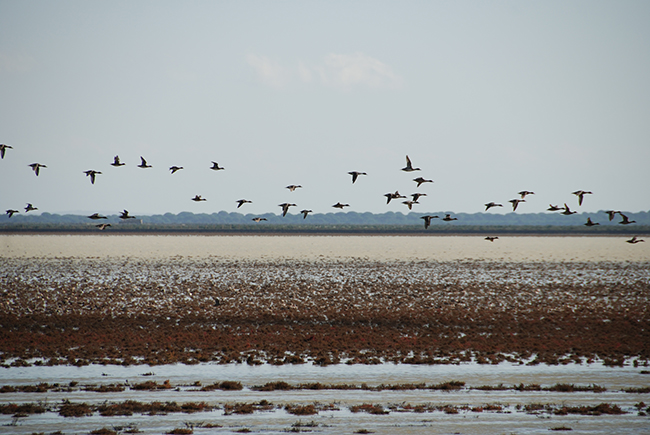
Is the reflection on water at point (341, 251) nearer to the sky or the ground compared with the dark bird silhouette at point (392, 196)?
nearer to the ground

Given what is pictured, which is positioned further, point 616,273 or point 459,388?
point 616,273

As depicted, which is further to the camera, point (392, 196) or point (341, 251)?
point (341, 251)

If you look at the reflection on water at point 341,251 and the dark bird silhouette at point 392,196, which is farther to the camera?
the reflection on water at point 341,251

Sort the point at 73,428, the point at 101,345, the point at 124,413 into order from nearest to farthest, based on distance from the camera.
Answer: the point at 73,428 < the point at 124,413 < the point at 101,345

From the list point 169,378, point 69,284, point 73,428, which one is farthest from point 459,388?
point 69,284

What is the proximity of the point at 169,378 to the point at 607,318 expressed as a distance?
81.1ft

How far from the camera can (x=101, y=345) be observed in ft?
85.7

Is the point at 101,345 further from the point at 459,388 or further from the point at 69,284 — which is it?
the point at 69,284

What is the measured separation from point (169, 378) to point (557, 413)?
13.1 metres

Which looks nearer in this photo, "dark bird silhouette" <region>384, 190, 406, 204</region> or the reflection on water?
"dark bird silhouette" <region>384, 190, 406, 204</region>

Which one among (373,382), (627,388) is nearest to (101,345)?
(373,382)

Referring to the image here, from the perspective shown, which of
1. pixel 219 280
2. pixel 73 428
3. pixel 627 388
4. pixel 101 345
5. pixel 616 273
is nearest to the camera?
pixel 73 428

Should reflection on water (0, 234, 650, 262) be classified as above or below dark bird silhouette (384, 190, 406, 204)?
below

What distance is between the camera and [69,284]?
4456 cm
